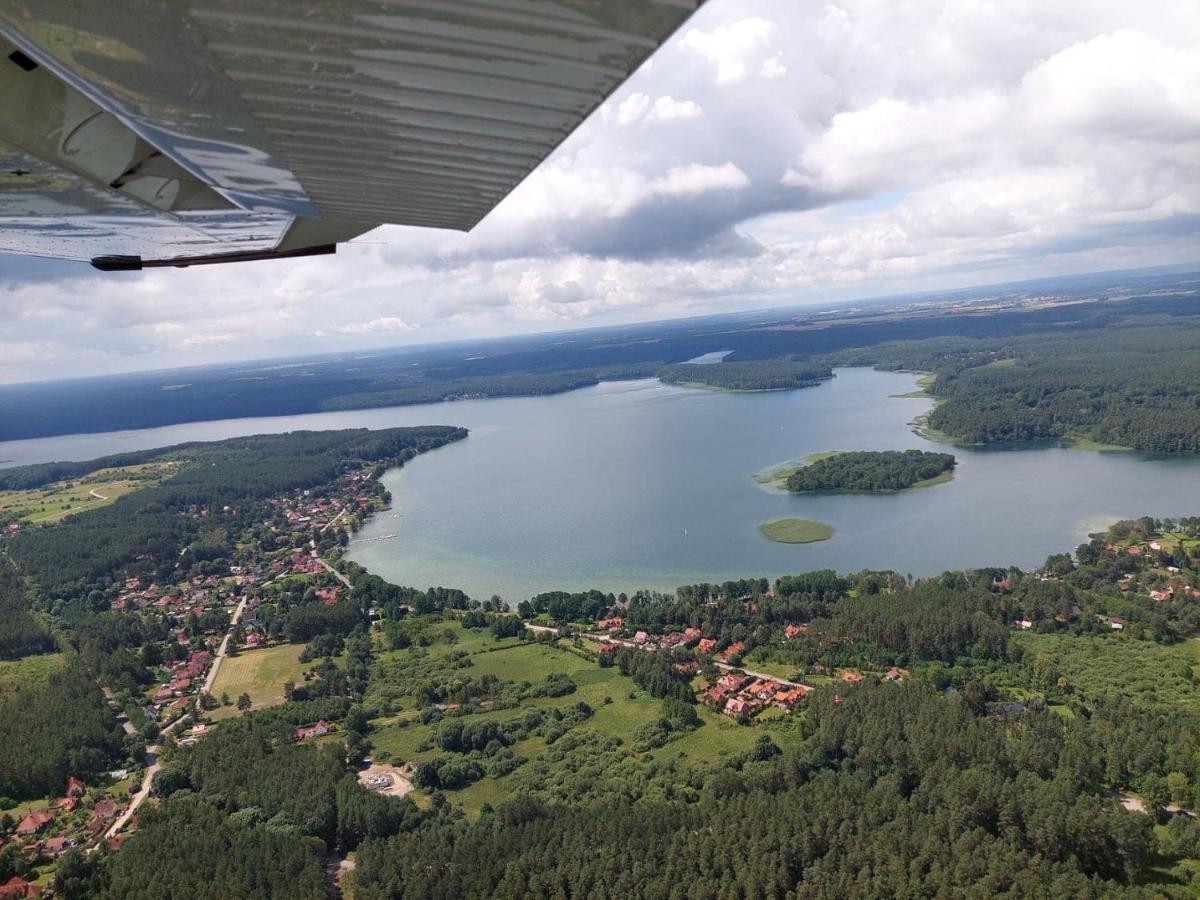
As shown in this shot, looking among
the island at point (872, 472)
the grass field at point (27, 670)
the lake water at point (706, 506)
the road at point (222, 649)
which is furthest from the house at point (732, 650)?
the grass field at point (27, 670)

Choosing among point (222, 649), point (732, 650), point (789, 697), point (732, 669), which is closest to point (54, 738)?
→ point (222, 649)

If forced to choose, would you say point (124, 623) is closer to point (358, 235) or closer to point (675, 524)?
point (675, 524)

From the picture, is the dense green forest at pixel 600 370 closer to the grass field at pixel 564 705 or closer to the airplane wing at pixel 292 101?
the grass field at pixel 564 705

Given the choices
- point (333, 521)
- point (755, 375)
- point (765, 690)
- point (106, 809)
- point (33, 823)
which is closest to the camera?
point (33, 823)

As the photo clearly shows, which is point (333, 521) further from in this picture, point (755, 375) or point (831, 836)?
point (755, 375)

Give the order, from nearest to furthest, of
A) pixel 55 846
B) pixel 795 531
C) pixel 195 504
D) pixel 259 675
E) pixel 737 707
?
pixel 55 846 < pixel 737 707 < pixel 259 675 < pixel 795 531 < pixel 195 504

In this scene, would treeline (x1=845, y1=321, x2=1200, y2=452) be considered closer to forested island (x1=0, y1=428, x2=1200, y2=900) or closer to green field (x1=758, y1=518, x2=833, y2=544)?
forested island (x1=0, y1=428, x2=1200, y2=900)

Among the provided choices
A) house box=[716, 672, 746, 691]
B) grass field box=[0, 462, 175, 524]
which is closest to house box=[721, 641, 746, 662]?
house box=[716, 672, 746, 691]

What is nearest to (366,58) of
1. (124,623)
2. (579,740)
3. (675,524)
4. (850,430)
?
(579,740)
